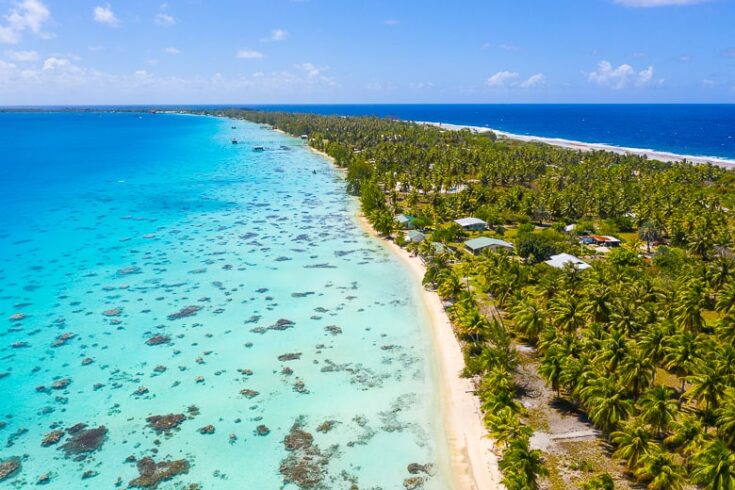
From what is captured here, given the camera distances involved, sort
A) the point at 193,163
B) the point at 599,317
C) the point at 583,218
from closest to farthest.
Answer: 1. the point at 599,317
2. the point at 583,218
3. the point at 193,163

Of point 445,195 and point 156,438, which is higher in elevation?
point 445,195

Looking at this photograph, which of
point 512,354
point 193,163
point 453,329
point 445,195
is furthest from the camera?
point 193,163

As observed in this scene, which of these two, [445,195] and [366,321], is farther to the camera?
[445,195]

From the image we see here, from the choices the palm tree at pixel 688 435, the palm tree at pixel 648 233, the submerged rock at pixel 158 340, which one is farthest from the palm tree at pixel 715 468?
the palm tree at pixel 648 233

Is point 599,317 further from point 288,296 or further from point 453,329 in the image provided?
point 288,296

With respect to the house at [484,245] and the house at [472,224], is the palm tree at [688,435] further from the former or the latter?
the house at [472,224]

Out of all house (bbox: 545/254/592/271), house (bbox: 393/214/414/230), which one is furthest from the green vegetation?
house (bbox: 545/254/592/271)

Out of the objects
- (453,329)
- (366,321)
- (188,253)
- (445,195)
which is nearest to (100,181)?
(188,253)

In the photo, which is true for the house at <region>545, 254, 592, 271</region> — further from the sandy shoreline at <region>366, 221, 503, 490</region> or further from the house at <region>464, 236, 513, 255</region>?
the sandy shoreline at <region>366, 221, 503, 490</region>
